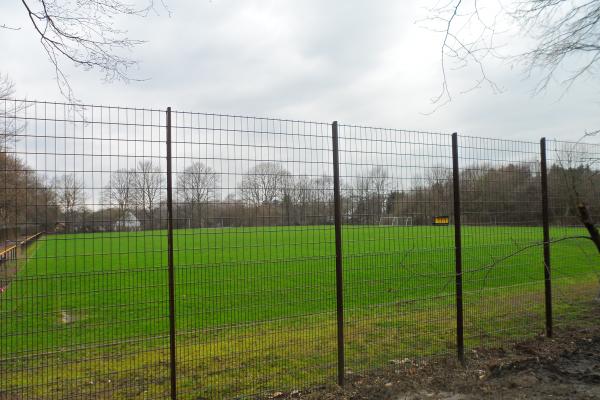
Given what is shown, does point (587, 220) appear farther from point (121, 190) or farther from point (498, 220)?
point (121, 190)

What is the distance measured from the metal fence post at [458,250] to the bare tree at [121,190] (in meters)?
3.72

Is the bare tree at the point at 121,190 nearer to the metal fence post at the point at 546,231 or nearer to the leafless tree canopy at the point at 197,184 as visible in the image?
the leafless tree canopy at the point at 197,184

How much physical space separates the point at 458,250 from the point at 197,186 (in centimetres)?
325

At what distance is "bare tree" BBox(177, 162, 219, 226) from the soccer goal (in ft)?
6.99

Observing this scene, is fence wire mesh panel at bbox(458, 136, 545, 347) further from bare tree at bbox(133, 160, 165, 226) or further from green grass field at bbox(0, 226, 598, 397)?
bare tree at bbox(133, 160, 165, 226)

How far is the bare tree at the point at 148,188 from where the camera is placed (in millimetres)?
4172

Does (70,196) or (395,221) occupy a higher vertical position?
(70,196)

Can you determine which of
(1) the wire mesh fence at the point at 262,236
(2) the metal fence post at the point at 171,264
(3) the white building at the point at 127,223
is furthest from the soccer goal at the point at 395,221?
(3) the white building at the point at 127,223

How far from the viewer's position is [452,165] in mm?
5762

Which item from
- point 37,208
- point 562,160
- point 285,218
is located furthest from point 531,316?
point 37,208

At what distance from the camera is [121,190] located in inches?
160

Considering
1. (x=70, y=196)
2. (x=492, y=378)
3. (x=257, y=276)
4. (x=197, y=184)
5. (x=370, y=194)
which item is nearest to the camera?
Answer: (x=70, y=196)

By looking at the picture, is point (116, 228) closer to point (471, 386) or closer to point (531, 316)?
point (471, 386)

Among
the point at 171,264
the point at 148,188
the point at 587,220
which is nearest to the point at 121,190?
the point at 148,188
